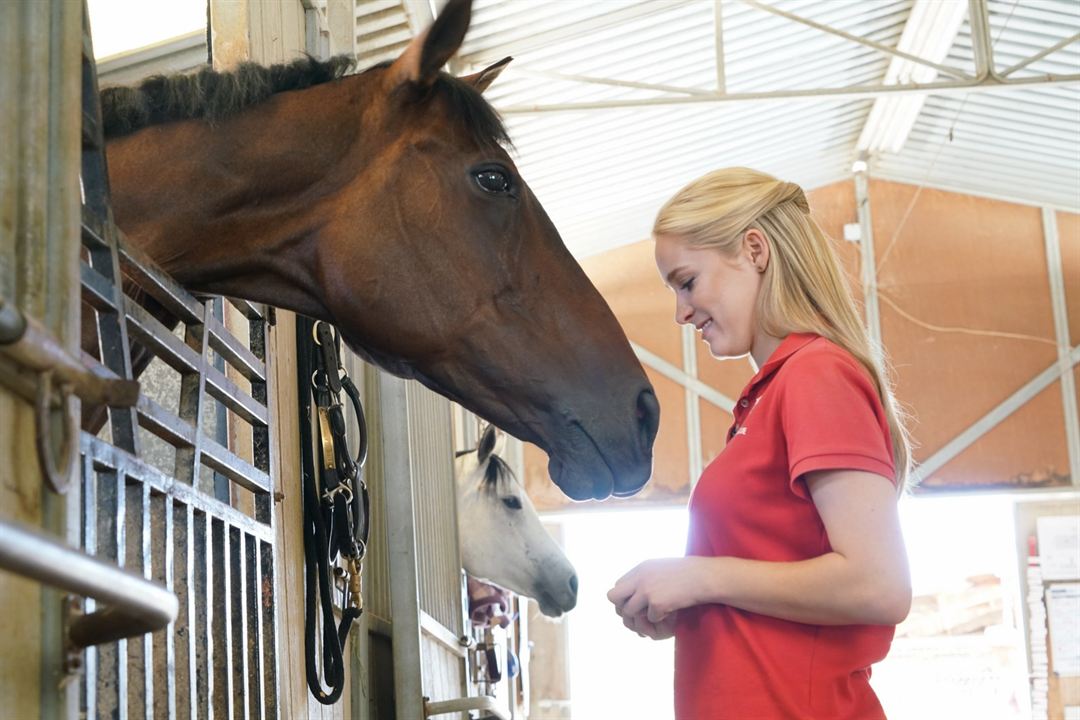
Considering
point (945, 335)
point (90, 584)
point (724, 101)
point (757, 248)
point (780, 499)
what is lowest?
point (90, 584)

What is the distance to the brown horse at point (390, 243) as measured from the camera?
70.9 inches

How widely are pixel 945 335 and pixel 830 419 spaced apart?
9428 millimetres

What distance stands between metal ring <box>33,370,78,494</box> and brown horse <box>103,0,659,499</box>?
0.78m

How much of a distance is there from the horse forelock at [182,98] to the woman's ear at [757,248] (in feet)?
2.46

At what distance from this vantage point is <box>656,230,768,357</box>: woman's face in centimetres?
163

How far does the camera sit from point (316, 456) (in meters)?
2.58

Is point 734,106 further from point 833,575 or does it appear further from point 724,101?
point 833,575

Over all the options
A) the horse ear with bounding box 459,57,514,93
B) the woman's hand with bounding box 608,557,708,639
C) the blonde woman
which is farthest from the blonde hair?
the horse ear with bounding box 459,57,514,93

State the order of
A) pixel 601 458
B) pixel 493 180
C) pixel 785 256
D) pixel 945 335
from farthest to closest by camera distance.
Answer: pixel 945 335 → pixel 493 180 → pixel 601 458 → pixel 785 256

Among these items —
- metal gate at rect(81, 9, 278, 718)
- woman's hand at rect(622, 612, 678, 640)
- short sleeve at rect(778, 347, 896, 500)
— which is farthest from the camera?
woman's hand at rect(622, 612, 678, 640)

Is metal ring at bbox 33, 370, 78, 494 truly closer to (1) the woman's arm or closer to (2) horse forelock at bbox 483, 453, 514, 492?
(1) the woman's arm

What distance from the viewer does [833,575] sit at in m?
1.37

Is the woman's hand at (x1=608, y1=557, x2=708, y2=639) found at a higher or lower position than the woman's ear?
lower

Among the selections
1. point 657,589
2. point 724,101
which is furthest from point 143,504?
point 724,101
